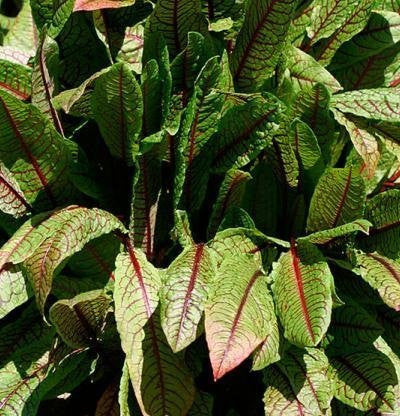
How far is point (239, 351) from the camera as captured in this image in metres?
1.71

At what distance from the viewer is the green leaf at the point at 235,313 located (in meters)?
1.70

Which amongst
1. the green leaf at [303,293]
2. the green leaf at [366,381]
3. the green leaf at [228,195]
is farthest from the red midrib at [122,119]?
the green leaf at [366,381]

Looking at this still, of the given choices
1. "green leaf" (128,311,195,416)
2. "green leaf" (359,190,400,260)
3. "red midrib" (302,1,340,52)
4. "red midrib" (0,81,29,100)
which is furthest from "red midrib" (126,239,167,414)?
"red midrib" (302,1,340,52)

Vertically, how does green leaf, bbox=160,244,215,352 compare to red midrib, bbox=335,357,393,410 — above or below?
above

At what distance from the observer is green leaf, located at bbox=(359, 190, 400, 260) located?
6.82ft

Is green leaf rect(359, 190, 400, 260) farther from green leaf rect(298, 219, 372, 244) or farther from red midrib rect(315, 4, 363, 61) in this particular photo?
red midrib rect(315, 4, 363, 61)

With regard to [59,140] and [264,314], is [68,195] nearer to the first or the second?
[59,140]

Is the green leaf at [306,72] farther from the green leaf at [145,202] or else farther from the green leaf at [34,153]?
the green leaf at [34,153]

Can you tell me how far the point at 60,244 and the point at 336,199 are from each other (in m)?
0.72

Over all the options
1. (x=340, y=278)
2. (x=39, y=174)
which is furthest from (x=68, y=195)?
(x=340, y=278)

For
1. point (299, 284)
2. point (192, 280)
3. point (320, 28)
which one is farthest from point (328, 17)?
point (192, 280)

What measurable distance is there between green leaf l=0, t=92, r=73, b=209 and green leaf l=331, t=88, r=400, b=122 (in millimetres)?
754

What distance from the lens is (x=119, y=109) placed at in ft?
6.48

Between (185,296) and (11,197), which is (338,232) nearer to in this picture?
(185,296)
